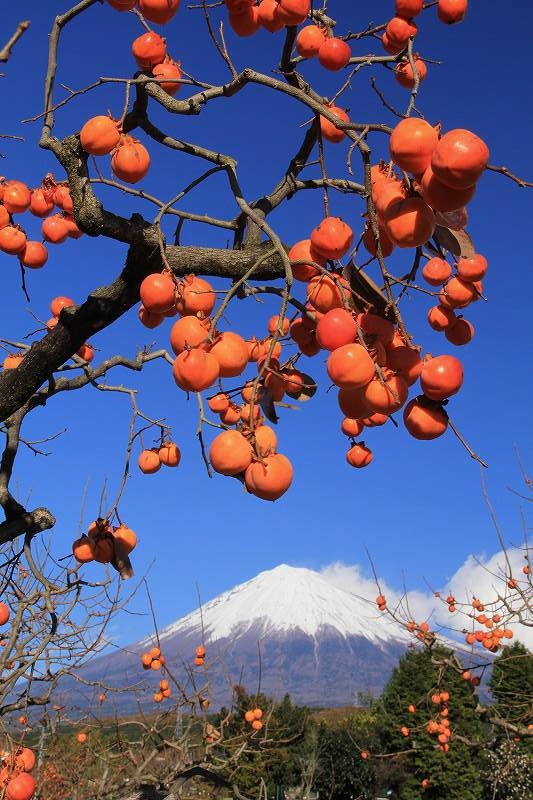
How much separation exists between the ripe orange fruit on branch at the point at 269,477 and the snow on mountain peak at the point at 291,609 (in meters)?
143

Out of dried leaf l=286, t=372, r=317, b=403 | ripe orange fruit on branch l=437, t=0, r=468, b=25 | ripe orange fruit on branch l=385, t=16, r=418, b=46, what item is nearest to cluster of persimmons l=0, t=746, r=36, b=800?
dried leaf l=286, t=372, r=317, b=403

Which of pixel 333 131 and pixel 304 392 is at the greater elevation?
pixel 333 131

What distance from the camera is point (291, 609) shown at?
151250mm

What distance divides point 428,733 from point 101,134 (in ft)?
52.1

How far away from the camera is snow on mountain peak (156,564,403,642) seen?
146 metres

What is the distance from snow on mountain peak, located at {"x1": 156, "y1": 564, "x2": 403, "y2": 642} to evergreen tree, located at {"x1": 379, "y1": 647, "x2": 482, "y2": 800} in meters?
125

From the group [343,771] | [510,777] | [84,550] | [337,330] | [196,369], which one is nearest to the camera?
[337,330]

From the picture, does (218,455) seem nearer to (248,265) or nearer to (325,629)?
(248,265)

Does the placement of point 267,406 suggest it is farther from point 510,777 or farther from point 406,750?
point 510,777

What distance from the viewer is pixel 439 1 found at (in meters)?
2.38

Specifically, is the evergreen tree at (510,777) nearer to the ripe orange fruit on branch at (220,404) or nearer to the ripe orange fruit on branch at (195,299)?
the ripe orange fruit on branch at (220,404)

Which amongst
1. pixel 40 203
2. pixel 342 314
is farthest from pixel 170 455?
pixel 342 314

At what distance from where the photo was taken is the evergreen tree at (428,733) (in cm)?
1605

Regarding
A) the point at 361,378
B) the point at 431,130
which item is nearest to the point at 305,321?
the point at 361,378
